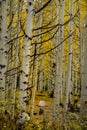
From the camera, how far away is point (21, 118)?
5598 millimetres

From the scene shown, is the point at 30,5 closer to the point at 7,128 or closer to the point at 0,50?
the point at 0,50

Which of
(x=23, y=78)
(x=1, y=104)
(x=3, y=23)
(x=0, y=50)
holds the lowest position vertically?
(x=1, y=104)

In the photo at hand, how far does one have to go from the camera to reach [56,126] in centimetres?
605

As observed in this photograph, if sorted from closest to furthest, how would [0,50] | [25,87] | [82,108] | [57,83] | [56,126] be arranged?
[25,87], [56,126], [0,50], [82,108], [57,83]

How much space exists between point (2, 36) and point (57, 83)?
3305 millimetres

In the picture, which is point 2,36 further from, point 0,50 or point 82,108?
point 82,108

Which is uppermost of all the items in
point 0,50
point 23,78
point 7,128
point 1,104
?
point 0,50

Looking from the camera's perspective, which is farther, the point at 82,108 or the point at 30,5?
the point at 82,108

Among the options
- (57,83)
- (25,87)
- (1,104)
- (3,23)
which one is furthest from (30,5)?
(57,83)

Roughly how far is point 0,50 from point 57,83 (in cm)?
321

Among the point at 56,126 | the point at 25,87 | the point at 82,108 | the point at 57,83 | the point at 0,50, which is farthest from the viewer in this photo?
the point at 57,83

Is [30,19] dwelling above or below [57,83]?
above

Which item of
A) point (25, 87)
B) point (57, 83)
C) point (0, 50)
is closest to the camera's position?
point (25, 87)

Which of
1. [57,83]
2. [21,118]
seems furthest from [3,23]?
[57,83]
